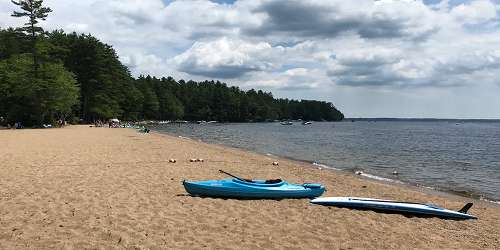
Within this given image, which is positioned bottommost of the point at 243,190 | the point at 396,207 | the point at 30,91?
the point at 396,207

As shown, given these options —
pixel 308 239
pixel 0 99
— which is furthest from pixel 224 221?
pixel 0 99

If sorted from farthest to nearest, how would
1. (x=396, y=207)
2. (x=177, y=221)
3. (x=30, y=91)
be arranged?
1. (x=30, y=91)
2. (x=396, y=207)
3. (x=177, y=221)

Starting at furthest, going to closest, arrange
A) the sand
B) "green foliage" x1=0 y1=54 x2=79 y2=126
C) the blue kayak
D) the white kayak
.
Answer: "green foliage" x1=0 y1=54 x2=79 y2=126 → the blue kayak → the white kayak → the sand

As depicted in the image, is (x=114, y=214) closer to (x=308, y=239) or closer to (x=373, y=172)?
(x=308, y=239)

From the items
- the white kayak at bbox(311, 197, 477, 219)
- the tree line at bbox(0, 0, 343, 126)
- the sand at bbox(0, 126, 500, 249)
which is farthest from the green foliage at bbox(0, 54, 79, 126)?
the white kayak at bbox(311, 197, 477, 219)

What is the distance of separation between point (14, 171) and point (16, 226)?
27.0 ft

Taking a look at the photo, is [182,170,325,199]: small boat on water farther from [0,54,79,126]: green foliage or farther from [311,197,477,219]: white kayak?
[0,54,79,126]: green foliage

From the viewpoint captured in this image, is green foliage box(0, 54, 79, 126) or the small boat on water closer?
the small boat on water

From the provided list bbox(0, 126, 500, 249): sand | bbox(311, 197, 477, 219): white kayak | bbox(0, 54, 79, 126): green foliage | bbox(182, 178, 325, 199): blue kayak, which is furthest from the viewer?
bbox(0, 54, 79, 126): green foliage

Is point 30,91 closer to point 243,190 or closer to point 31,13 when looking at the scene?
point 31,13

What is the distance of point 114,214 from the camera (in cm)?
980

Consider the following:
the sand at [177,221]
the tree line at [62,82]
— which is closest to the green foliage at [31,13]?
the tree line at [62,82]

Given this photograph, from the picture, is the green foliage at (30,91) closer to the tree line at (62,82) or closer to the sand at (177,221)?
the tree line at (62,82)

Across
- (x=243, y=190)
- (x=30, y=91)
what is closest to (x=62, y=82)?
(x=30, y=91)
